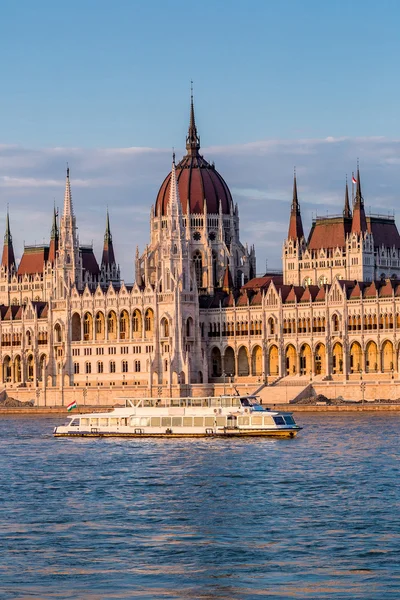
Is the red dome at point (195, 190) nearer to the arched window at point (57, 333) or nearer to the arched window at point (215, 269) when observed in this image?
the arched window at point (215, 269)

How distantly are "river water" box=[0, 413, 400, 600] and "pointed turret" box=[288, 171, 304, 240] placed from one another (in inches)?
3703

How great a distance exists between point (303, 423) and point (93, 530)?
234 feet

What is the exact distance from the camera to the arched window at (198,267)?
639ft

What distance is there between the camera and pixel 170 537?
53594 mm

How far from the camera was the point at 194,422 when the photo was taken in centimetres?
10556

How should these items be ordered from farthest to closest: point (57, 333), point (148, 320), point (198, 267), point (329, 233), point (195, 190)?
point (195, 190)
point (198, 267)
point (57, 333)
point (329, 233)
point (148, 320)

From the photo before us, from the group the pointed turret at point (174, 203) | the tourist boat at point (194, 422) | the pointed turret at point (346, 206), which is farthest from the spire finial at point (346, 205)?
the tourist boat at point (194, 422)

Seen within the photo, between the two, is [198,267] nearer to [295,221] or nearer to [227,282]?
[227,282]

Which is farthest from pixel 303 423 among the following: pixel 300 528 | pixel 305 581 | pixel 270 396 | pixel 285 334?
pixel 305 581

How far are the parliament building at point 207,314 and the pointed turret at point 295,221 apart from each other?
0.19 meters

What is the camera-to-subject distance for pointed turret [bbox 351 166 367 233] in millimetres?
178625

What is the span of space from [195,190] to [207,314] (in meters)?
22.0

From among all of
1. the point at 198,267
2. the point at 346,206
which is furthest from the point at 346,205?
the point at 198,267

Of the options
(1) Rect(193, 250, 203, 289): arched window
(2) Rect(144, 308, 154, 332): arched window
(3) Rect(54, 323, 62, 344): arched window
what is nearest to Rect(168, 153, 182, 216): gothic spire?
(1) Rect(193, 250, 203, 289): arched window
